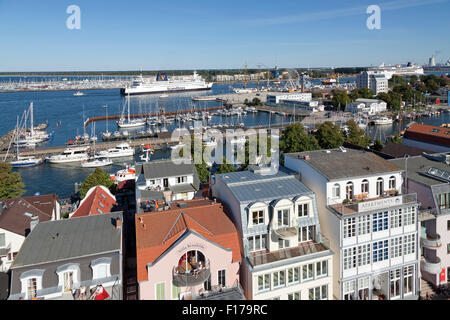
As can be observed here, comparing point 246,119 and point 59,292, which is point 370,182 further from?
point 246,119

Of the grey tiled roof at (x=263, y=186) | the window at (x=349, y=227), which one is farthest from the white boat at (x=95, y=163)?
the window at (x=349, y=227)

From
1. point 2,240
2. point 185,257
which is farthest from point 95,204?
point 185,257

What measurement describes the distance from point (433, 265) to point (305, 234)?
13.4 feet

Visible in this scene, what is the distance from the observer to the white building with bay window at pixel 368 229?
8.52 metres

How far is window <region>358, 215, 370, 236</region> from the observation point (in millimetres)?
8539

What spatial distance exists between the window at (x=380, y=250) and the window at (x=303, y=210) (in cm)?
190

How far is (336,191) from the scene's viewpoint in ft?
30.7

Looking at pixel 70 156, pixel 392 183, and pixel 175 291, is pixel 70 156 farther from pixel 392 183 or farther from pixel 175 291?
pixel 392 183

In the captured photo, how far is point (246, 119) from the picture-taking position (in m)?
57.9
